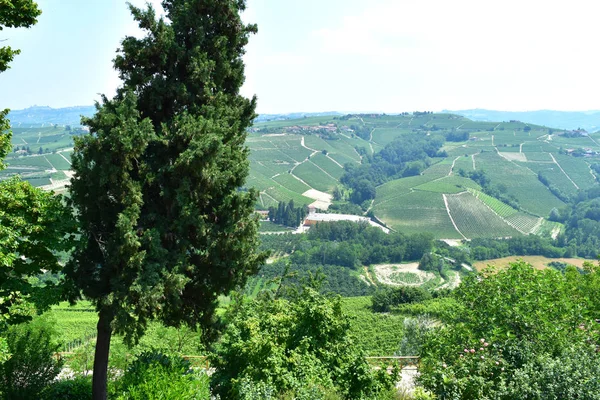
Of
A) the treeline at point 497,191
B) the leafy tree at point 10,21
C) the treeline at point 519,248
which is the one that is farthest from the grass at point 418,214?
the leafy tree at point 10,21

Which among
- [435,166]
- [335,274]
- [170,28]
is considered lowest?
[335,274]

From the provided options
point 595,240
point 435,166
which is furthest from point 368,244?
point 435,166

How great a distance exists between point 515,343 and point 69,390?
12227mm

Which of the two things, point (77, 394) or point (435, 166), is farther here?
point (435, 166)

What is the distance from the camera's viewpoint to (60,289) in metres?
8.99

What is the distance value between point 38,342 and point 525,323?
1325 cm

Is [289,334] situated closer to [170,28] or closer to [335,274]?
Answer: [170,28]

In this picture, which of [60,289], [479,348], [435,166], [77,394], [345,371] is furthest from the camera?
[435,166]

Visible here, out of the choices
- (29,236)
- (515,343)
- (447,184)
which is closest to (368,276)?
(447,184)

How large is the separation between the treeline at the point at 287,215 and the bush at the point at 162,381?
115460 mm

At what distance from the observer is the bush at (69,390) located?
10812 mm

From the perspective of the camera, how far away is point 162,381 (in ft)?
26.5

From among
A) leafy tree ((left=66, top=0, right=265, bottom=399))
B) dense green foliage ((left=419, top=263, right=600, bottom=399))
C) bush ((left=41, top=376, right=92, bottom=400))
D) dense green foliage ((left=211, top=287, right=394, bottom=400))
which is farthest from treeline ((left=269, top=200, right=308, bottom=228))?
dense green foliage ((left=211, top=287, right=394, bottom=400))

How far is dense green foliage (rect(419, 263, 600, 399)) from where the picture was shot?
8.12 meters
